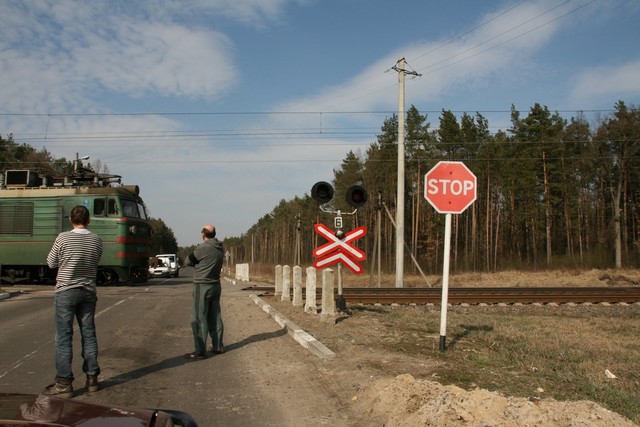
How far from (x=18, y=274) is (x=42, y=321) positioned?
13290 mm

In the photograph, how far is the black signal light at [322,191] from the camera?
12189 millimetres

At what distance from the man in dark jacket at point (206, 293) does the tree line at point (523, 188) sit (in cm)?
3551

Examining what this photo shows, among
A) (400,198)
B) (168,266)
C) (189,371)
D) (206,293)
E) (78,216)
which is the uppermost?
(400,198)

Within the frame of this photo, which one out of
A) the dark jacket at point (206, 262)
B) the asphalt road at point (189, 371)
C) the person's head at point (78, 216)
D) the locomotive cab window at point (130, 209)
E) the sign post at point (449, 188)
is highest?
the locomotive cab window at point (130, 209)

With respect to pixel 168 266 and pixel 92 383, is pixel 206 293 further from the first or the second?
pixel 168 266

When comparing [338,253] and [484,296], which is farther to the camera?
[484,296]

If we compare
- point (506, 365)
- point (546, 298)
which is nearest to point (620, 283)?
point (546, 298)

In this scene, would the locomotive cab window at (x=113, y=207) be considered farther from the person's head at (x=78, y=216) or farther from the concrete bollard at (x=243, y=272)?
the person's head at (x=78, y=216)

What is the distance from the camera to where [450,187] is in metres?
7.79

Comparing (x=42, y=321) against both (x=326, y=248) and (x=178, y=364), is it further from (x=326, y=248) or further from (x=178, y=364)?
(x=326, y=248)

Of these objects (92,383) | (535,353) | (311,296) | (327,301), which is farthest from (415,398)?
(311,296)

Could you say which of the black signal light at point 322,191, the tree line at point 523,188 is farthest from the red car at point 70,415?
Result: the tree line at point 523,188

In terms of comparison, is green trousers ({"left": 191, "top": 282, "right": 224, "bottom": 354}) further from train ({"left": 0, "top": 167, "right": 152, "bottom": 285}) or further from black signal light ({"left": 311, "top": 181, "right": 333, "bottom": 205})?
train ({"left": 0, "top": 167, "right": 152, "bottom": 285})

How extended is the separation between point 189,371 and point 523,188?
1868 inches
